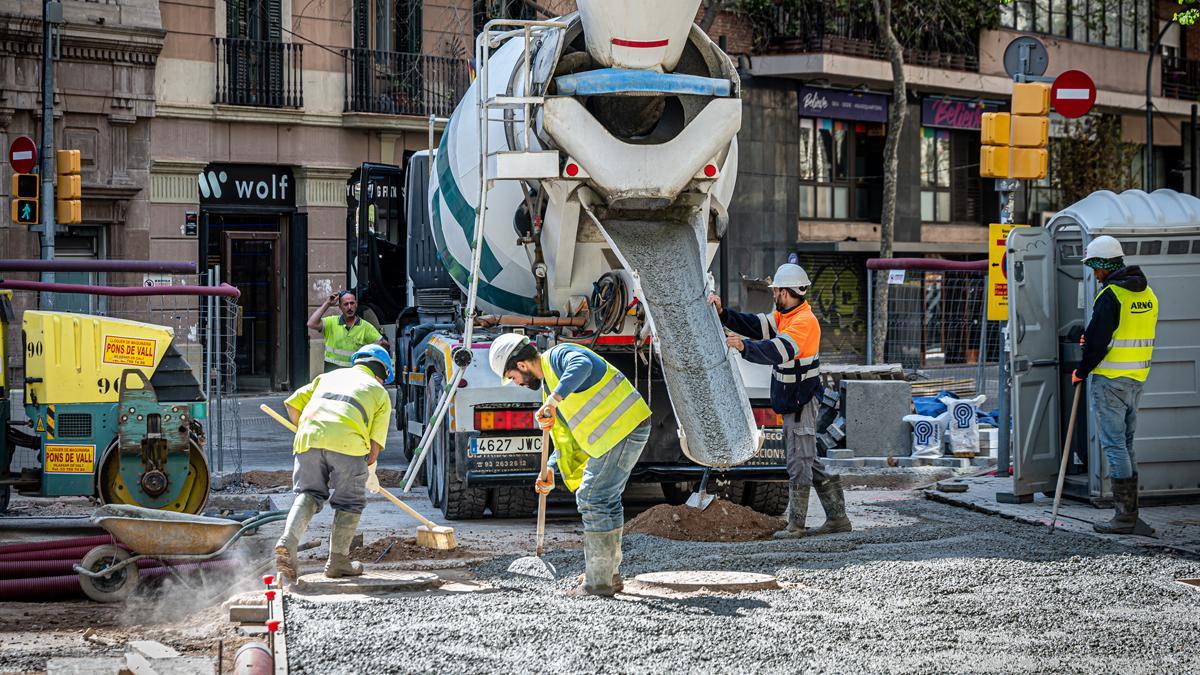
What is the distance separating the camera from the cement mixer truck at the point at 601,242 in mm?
10383

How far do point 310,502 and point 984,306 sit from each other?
31.8 feet

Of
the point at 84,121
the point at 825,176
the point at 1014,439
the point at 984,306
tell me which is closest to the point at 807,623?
the point at 1014,439

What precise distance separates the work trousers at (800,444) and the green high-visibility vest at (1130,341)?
199 cm

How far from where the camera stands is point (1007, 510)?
11719mm

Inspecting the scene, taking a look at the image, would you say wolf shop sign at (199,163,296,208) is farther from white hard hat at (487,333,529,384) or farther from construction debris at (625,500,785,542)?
white hard hat at (487,333,529,384)

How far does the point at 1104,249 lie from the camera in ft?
36.3

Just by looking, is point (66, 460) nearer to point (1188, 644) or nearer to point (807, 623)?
point (807, 623)

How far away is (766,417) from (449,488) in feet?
7.63

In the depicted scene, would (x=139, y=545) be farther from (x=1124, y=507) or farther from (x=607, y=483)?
(x=1124, y=507)

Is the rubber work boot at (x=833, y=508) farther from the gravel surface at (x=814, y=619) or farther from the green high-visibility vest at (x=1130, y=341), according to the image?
the green high-visibility vest at (x=1130, y=341)

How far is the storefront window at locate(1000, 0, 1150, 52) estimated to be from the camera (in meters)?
33.0

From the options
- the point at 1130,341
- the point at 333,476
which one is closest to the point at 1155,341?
the point at 1130,341

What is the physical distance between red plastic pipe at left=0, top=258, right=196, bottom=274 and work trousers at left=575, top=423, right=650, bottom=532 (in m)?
5.18

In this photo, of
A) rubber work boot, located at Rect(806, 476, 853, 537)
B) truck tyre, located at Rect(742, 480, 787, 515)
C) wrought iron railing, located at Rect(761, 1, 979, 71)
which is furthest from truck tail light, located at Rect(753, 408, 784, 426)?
wrought iron railing, located at Rect(761, 1, 979, 71)
